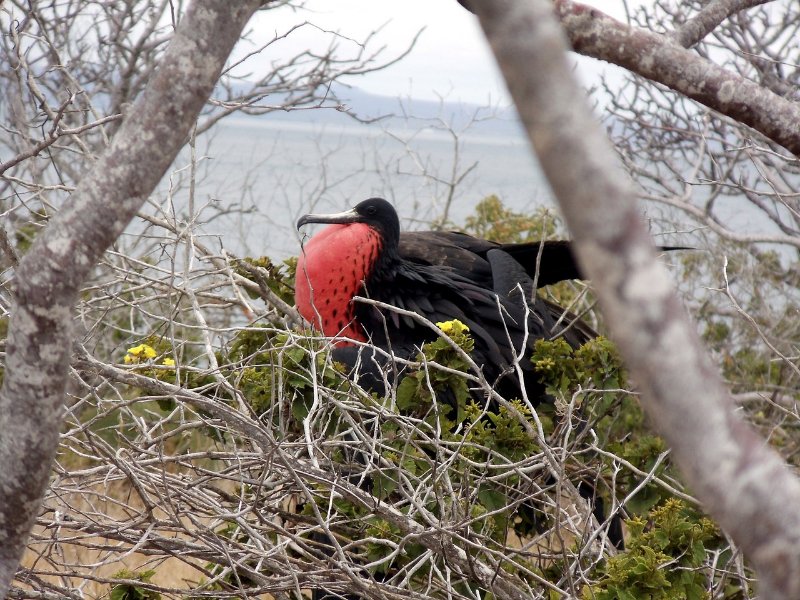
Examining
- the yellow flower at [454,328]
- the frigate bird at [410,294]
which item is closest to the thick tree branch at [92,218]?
the yellow flower at [454,328]

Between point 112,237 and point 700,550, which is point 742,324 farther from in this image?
point 112,237

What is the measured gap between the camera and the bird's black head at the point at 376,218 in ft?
10.7

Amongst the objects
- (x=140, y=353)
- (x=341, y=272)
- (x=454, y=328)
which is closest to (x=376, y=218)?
(x=341, y=272)

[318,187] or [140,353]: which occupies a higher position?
[140,353]

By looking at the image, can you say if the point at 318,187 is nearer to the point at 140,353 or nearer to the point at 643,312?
the point at 140,353

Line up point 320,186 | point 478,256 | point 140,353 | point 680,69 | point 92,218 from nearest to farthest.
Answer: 1. point 92,218
2. point 680,69
3. point 140,353
4. point 478,256
5. point 320,186

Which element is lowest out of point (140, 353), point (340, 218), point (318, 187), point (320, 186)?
point (320, 186)

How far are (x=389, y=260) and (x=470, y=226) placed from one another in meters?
1.63

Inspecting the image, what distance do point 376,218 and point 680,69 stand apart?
5.94 ft

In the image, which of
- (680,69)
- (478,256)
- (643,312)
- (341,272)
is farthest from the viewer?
(478,256)

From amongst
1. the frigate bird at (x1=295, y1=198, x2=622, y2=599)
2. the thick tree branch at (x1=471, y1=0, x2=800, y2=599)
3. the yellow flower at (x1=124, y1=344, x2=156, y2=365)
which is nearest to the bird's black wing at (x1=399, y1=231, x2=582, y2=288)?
the frigate bird at (x1=295, y1=198, x2=622, y2=599)

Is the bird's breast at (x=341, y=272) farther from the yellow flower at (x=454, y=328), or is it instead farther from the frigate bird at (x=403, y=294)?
the yellow flower at (x=454, y=328)

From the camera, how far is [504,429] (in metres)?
2.24

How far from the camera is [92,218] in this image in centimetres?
100
